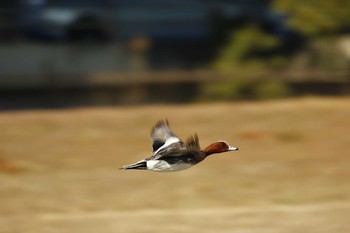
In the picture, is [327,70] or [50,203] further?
[327,70]

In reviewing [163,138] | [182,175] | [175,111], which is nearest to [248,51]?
[175,111]

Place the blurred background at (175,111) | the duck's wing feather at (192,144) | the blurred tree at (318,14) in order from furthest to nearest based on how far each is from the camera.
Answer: the blurred tree at (318,14)
the blurred background at (175,111)
the duck's wing feather at (192,144)

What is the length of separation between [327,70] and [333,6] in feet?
6.98

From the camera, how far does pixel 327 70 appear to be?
22969 millimetres

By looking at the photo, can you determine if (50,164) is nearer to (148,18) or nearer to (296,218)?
(296,218)

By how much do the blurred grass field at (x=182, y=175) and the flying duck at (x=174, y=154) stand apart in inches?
184

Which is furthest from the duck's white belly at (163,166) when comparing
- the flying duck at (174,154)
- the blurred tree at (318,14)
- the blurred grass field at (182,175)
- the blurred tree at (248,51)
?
the blurred tree at (248,51)

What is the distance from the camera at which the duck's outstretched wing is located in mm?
3887

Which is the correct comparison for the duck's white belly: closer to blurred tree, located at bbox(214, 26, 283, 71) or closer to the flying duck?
the flying duck

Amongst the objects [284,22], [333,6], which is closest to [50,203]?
[333,6]

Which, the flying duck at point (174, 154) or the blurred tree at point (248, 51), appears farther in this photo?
the blurred tree at point (248, 51)

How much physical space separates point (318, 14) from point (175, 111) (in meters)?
5.34

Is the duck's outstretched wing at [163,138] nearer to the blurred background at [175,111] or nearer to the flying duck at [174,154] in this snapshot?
the flying duck at [174,154]

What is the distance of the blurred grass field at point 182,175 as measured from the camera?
918 centimetres
